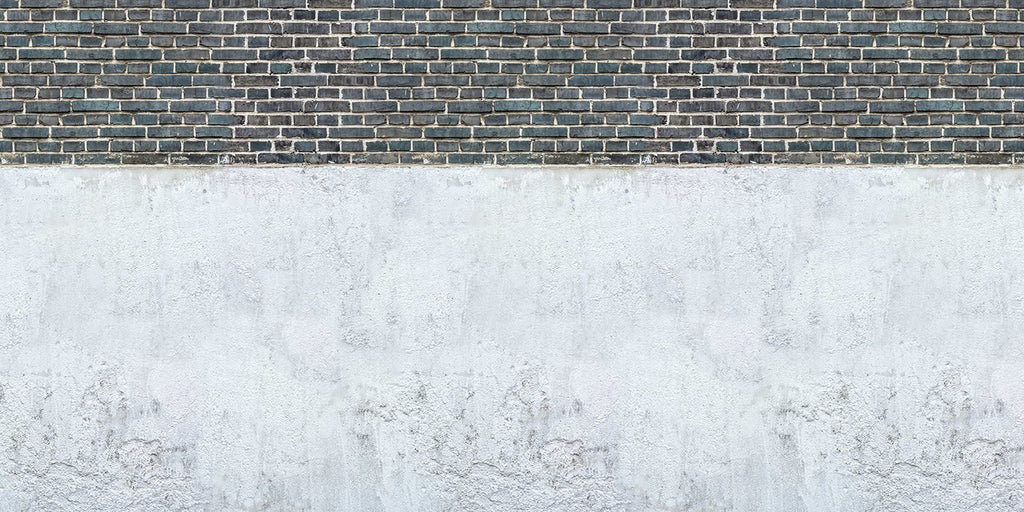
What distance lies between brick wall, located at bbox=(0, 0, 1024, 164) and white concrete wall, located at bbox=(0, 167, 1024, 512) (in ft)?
0.54

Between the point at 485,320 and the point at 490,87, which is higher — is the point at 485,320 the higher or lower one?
the lower one

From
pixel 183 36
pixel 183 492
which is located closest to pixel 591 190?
pixel 183 36

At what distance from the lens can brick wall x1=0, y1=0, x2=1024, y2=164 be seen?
5914 millimetres

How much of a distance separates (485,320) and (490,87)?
4.21 feet

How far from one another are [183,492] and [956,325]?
433cm

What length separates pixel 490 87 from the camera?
5.95 metres

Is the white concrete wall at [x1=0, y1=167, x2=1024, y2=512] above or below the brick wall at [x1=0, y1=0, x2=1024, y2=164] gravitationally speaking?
below

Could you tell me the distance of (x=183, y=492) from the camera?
5.93 m

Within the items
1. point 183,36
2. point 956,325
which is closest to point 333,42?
point 183,36

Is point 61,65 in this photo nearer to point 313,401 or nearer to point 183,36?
point 183,36

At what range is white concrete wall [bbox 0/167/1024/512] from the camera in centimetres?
588

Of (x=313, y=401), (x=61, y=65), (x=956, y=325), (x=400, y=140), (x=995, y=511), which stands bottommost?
(x=995, y=511)

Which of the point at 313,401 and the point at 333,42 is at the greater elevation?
the point at 333,42

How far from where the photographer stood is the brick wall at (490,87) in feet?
19.4
